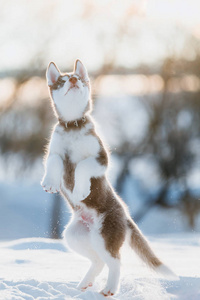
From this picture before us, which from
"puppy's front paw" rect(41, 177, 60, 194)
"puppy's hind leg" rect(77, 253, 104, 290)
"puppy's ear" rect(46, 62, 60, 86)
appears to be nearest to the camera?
"puppy's front paw" rect(41, 177, 60, 194)

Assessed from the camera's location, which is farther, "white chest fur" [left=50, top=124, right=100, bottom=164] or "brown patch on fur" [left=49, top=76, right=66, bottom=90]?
"brown patch on fur" [left=49, top=76, right=66, bottom=90]

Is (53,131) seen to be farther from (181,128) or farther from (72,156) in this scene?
(181,128)

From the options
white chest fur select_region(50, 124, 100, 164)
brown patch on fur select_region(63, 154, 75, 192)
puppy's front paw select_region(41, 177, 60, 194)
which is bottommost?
puppy's front paw select_region(41, 177, 60, 194)

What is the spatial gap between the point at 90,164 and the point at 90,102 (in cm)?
64

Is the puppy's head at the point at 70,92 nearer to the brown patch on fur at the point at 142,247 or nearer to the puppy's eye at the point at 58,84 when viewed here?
the puppy's eye at the point at 58,84

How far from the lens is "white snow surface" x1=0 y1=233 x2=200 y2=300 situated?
13.0 ft

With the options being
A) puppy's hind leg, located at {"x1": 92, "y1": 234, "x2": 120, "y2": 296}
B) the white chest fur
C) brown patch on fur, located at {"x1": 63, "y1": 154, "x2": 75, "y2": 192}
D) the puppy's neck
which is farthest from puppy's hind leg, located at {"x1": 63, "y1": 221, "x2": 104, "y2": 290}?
the puppy's neck

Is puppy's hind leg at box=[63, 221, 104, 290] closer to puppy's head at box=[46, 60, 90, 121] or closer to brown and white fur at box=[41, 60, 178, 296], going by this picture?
brown and white fur at box=[41, 60, 178, 296]

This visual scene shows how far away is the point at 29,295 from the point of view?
3.77 meters

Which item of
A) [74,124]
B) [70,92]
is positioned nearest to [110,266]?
[74,124]

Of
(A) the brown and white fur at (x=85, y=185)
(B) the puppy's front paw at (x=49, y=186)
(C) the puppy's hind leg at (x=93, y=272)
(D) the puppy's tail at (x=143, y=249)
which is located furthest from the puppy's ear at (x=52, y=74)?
(C) the puppy's hind leg at (x=93, y=272)

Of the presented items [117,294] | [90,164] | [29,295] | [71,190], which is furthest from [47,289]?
[90,164]

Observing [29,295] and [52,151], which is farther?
[52,151]

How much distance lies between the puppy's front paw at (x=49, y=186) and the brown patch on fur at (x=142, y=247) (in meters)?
0.79
